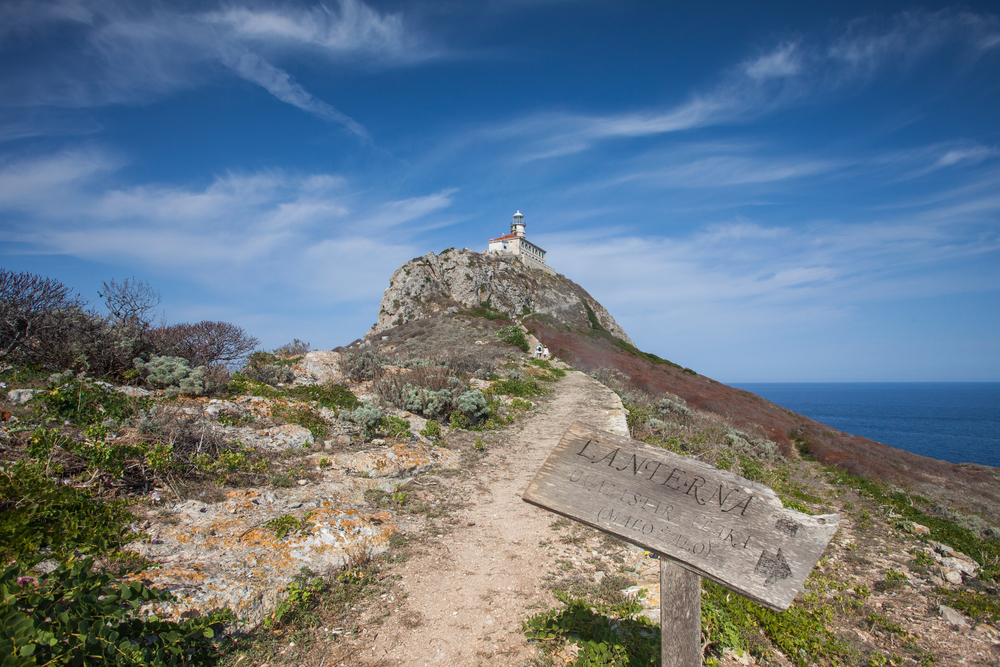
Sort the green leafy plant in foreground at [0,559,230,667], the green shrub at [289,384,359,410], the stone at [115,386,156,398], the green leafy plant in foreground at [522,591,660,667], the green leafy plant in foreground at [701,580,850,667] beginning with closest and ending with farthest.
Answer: the green leafy plant in foreground at [0,559,230,667], the green leafy plant in foreground at [522,591,660,667], the green leafy plant in foreground at [701,580,850,667], the stone at [115,386,156,398], the green shrub at [289,384,359,410]

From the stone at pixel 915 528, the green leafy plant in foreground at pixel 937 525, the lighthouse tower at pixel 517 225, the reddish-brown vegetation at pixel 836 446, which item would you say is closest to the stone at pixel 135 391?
the green leafy plant in foreground at pixel 937 525

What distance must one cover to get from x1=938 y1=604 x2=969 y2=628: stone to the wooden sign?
17.7 feet

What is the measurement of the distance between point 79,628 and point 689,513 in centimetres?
324

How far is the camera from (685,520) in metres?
2.39

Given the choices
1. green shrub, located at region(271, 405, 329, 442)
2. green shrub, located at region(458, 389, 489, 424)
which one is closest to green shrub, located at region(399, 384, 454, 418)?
green shrub, located at region(458, 389, 489, 424)

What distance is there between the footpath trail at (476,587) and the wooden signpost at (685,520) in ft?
5.47

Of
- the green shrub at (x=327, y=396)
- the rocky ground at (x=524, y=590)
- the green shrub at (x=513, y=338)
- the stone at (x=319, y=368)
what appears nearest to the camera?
the rocky ground at (x=524, y=590)

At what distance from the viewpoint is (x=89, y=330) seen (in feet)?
26.9

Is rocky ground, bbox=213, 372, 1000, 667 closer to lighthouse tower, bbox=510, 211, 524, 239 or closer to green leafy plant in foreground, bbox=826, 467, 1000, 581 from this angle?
green leafy plant in foreground, bbox=826, 467, 1000, 581

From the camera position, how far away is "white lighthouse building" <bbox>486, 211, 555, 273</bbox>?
6988cm

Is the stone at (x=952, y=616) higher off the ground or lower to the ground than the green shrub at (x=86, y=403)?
lower

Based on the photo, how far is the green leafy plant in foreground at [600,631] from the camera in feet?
10.5

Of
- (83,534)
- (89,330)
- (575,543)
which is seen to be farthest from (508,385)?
(83,534)

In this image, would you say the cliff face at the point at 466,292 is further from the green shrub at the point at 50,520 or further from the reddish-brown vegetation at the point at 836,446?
the green shrub at the point at 50,520
